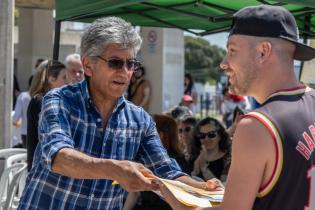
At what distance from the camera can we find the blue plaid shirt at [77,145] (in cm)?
257

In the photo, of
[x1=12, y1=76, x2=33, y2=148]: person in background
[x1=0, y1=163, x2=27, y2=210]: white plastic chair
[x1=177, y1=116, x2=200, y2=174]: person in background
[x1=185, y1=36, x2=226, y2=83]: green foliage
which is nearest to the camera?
[x1=0, y1=163, x2=27, y2=210]: white plastic chair

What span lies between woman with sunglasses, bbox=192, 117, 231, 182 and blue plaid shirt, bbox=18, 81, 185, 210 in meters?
2.84

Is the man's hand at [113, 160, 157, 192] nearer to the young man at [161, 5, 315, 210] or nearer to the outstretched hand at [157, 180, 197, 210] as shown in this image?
the outstretched hand at [157, 180, 197, 210]

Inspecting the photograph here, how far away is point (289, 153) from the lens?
187 centimetres

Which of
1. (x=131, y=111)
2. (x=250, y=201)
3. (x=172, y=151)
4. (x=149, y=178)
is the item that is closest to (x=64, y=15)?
(x=172, y=151)

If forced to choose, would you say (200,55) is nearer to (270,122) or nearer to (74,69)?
(74,69)

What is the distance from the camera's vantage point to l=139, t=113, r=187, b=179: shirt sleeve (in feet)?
9.33

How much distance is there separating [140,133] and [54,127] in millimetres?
473

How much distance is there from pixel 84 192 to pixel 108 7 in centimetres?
240

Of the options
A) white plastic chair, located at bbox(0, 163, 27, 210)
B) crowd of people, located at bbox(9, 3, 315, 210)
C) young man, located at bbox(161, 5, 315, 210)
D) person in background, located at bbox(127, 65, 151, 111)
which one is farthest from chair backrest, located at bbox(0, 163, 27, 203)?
person in background, located at bbox(127, 65, 151, 111)

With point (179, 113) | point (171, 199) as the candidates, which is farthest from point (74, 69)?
point (171, 199)

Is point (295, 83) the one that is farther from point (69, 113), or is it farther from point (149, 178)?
point (69, 113)

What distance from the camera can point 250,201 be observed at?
1881mm

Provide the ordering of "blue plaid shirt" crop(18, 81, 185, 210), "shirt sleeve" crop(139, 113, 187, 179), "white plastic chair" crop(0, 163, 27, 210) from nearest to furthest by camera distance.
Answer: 1. "blue plaid shirt" crop(18, 81, 185, 210)
2. "shirt sleeve" crop(139, 113, 187, 179)
3. "white plastic chair" crop(0, 163, 27, 210)
